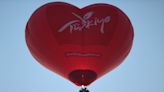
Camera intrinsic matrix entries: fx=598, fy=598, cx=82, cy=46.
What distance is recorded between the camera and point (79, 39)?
540 inches

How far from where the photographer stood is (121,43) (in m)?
14.0

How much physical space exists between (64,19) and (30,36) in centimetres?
98

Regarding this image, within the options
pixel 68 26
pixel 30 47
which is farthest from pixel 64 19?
pixel 30 47

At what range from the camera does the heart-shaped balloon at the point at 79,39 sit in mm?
13711

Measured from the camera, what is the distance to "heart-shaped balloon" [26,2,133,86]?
13711mm

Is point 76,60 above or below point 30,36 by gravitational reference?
below

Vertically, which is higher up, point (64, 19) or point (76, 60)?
point (64, 19)

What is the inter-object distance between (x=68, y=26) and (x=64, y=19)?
0.70ft

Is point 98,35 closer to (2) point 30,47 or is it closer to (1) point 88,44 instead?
(1) point 88,44

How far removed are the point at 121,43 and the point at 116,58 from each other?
0.37 meters

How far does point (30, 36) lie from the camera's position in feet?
46.7

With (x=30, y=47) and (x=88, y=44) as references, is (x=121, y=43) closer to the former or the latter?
(x=88, y=44)

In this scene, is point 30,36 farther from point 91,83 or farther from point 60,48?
point 91,83

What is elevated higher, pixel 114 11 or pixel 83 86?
pixel 114 11
